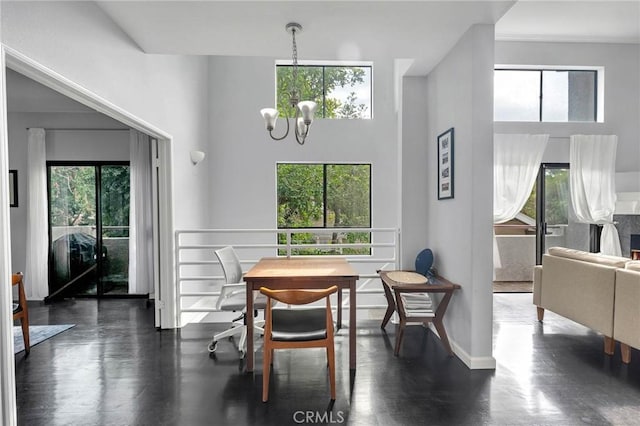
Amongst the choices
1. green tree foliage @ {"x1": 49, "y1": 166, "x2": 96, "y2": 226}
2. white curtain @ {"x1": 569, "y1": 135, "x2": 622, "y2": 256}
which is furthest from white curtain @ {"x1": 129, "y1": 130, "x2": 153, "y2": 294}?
white curtain @ {"x1": 569, "y1": 135, "x2": 622, "y2": 256}

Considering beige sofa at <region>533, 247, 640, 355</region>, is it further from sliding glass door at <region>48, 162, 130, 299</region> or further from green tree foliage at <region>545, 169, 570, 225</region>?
sliding glass door at <region>48, 162, 130, 299</region>

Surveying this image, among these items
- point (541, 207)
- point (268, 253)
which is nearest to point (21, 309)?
point (268, 253)

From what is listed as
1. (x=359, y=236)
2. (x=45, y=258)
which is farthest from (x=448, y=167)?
(x=45, y=258)

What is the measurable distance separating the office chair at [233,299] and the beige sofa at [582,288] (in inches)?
112

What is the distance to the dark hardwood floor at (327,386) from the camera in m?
2.16

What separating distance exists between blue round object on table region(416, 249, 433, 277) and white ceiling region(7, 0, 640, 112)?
6.22 ft

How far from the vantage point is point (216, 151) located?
5453 millimetres

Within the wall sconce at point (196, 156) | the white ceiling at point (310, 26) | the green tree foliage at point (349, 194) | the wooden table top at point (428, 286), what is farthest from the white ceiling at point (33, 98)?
the wooden table top at point (428, 286)

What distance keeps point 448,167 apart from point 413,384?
1842 mm

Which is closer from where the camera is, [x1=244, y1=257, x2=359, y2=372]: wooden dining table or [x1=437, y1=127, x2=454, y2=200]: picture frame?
[x1=244, y1=257, x2=359, y2=372]: wooden dining table

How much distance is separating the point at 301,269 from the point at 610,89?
5400mm

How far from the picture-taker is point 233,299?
3.12 meters

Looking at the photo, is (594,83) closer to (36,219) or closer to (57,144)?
(57,144)

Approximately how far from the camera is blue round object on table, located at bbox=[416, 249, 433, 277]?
357 centimetres
